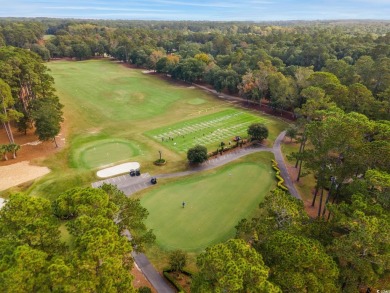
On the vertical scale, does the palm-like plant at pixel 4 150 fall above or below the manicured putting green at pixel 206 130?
above

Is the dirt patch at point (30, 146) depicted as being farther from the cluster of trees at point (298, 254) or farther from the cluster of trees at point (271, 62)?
the cluster of trees at point (271, 62)

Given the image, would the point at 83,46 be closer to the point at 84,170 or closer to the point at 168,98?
the point at 168,98

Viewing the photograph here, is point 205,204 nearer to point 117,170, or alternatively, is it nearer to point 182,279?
point 182,279

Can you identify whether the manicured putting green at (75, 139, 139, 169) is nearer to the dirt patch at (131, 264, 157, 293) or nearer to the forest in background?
the forest in background

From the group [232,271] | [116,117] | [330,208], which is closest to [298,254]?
[232,271]

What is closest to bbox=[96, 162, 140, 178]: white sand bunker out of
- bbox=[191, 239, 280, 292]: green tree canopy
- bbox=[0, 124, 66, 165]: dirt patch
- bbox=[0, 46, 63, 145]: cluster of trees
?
bbox=[0, 124, 66, 165]: dirt patch

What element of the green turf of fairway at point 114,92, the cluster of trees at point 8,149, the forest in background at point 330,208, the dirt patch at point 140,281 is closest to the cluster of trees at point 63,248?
the forest in background at point 330,208

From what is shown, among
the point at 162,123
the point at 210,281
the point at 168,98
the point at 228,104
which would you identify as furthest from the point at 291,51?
the point at 210,281
